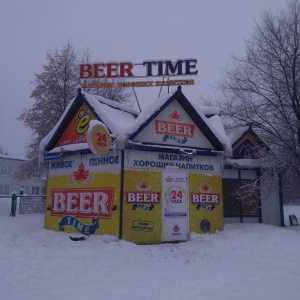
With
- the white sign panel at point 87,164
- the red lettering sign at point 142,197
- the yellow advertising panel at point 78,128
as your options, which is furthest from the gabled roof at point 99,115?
the red lettering sign at point 142,197

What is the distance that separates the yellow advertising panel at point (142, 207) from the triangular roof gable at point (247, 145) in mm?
6713

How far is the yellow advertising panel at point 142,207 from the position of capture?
447 inches

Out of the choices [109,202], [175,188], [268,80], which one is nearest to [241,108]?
[268,80]

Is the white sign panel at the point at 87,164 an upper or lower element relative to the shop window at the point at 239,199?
upper

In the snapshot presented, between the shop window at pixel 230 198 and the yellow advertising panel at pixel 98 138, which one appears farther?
the shop window at pixel 230 198

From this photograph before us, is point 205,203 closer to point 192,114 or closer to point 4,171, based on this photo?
point 192,114

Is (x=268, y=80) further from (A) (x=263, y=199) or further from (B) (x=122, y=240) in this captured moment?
(B) (x=122, y=240)

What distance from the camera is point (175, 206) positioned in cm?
1234

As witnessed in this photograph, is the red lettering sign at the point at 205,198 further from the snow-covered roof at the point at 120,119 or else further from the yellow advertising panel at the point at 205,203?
the snow-covered roof at the point at 120,119

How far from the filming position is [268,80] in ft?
57.6

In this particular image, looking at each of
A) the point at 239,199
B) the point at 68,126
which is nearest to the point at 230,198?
the point at 239,199

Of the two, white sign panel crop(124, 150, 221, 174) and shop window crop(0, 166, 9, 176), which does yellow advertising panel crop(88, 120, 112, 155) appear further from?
shop window crop(0, 166, 9, 176)

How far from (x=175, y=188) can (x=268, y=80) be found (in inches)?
358

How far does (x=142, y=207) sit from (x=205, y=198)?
2.95m
